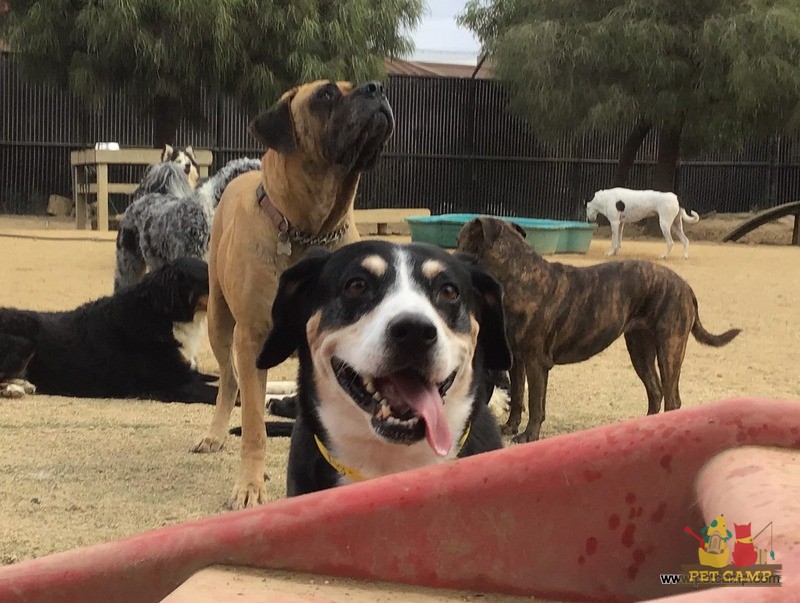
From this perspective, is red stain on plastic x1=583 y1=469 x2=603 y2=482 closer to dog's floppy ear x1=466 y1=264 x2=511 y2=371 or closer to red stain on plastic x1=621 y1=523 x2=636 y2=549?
red stain on plastic x1=621 y1=523 x2=636 y2=549

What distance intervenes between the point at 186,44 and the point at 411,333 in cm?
1834

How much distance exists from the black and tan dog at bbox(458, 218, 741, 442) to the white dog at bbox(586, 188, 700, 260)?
10951 mm

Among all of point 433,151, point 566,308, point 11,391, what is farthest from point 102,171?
point 566,308


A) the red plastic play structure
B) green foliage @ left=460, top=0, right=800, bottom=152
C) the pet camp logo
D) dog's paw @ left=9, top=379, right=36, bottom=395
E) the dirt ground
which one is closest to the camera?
the pet camp logo

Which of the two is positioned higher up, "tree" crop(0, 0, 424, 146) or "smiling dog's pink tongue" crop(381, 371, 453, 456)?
"tree" crop(0, 0, 424, 146)

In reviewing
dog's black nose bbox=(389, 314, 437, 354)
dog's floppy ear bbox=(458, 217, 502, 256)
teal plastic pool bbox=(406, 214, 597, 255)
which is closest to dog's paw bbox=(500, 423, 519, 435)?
dog's floppy ear bbox=(458, 217, 502, 256)

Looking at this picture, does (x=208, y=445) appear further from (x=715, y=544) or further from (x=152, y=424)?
(x=715, y=544)

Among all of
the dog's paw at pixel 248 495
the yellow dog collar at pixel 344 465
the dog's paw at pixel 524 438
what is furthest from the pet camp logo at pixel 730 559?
the dog's paw at pixel 524 438

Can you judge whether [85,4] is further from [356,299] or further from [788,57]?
[356,299]

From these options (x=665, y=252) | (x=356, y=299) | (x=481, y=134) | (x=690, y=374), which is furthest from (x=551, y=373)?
(x=481, y=134)

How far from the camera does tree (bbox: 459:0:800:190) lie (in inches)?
773

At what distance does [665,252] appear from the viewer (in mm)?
16344

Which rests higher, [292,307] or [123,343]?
[292,307]

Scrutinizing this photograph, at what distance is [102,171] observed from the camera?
732 inches
